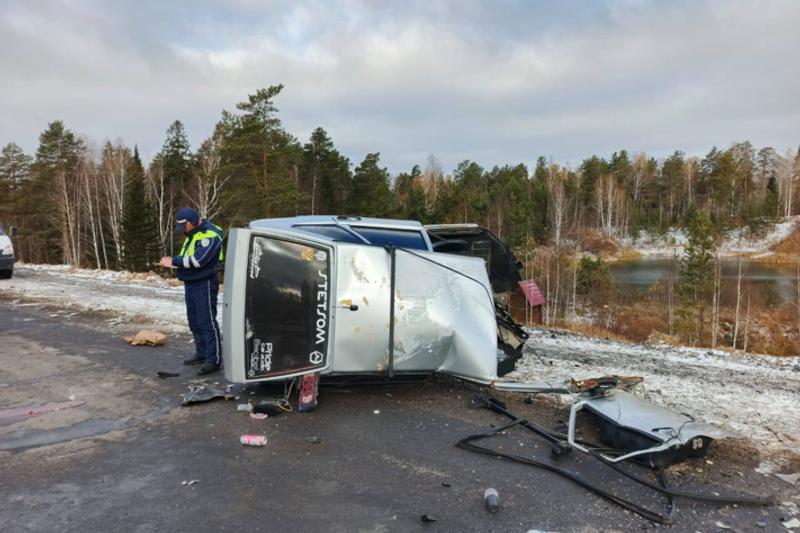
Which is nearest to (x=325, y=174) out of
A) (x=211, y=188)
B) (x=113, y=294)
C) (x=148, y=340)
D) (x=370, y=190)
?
(x=370, y=190)

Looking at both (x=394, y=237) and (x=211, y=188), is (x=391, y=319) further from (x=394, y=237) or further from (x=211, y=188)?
(x=211, y=188)

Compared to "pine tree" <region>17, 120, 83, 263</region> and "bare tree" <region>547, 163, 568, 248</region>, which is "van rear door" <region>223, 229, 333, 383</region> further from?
"pine tree" <region>17, 120, 83, 263</region>

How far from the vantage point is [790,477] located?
143 inches

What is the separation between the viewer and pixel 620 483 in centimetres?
350

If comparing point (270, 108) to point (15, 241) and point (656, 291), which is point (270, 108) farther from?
point (15, 241)

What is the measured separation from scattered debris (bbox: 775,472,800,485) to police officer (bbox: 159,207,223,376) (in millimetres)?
5761

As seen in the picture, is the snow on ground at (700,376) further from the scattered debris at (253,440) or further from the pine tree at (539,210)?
the pine tree at (539,210)

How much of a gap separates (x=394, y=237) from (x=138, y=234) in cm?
3751

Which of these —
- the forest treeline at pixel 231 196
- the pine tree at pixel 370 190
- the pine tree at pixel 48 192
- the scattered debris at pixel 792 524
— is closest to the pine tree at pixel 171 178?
the forest treeline at pixel 231 196

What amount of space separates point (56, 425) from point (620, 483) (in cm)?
487

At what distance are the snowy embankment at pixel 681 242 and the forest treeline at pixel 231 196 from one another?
1393 mm

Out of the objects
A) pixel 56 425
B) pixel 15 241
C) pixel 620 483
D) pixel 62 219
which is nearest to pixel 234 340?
pixel 56 425

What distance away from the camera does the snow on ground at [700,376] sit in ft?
15.5

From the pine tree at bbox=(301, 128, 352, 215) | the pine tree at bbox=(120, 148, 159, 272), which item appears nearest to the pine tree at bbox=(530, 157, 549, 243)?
the pine tree at bbox=(301, 128, 352, 215)
